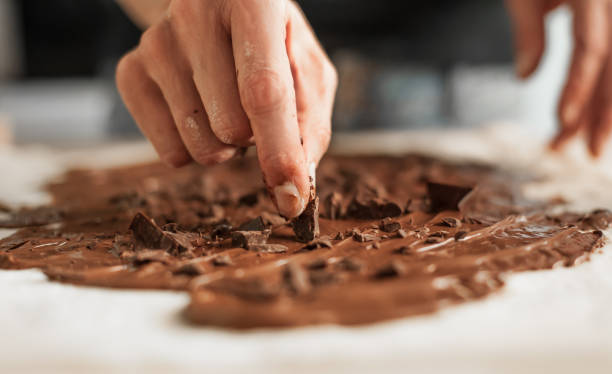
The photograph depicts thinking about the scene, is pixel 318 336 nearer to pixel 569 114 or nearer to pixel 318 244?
pixel 318 244

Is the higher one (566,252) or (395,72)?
(395,72)

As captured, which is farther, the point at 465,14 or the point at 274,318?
the point at 465,14

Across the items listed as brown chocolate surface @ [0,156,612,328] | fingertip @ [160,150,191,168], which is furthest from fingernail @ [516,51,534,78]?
fingertip @ [160,150,191,168]

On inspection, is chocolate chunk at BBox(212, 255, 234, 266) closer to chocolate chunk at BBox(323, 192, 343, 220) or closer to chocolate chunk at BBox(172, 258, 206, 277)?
chocolate chunk at BBox(172, 258, 206, 277)

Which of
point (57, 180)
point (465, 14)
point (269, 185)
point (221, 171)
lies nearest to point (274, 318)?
point (269, 185)

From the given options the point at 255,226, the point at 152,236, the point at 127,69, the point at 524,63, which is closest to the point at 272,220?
the point at 255,226

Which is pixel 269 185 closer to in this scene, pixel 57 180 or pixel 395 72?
pixel 57 180

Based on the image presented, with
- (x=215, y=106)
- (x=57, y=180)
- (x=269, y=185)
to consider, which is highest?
(x=215, y=106)

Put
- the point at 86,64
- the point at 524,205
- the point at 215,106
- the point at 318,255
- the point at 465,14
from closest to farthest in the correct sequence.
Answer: the point at 318,255
the point at 215,106
the point at 524,205
the point at 465,14
the point at 86,64
